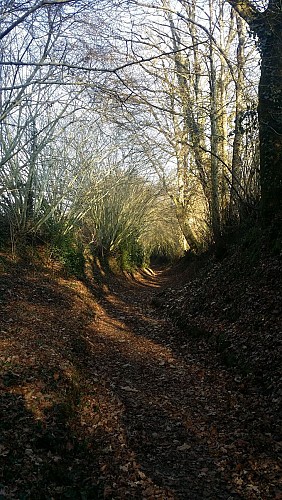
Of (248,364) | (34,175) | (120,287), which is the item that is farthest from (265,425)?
(120,287)

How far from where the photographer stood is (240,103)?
460 inches

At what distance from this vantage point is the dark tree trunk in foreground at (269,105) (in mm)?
8789

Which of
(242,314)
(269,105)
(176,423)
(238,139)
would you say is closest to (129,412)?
(176,423)

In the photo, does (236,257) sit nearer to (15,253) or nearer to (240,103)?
(240,103)

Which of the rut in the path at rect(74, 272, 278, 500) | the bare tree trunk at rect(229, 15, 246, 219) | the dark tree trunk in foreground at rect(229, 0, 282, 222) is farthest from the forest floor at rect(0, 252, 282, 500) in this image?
the bare tree trunk at rect(229, 15, 246, 219)

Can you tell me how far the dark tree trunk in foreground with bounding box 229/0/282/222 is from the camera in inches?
346

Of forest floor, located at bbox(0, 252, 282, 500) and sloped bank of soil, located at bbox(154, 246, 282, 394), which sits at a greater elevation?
sloped bank of soil, located at bbox(154, 246, 282, 394)

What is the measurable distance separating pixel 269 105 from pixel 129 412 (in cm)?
739

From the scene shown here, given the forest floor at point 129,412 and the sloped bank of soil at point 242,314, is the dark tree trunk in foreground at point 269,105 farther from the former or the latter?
the forest floor at point 129,412

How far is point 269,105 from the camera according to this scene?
923cm

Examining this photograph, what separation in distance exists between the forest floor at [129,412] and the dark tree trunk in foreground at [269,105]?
2.35m

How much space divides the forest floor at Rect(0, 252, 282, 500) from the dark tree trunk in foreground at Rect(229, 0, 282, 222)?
2348 millimetres

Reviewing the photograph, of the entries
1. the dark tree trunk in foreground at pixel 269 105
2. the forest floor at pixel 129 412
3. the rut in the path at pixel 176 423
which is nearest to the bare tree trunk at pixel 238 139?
the dark tree trunk in foreground at pixel 269 105

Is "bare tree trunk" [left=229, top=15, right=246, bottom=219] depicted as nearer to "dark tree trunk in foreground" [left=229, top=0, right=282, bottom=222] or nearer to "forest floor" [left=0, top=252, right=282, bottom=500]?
"dark tree trunk in foreground" [left=229, top=0, right=282, bottom=222]
